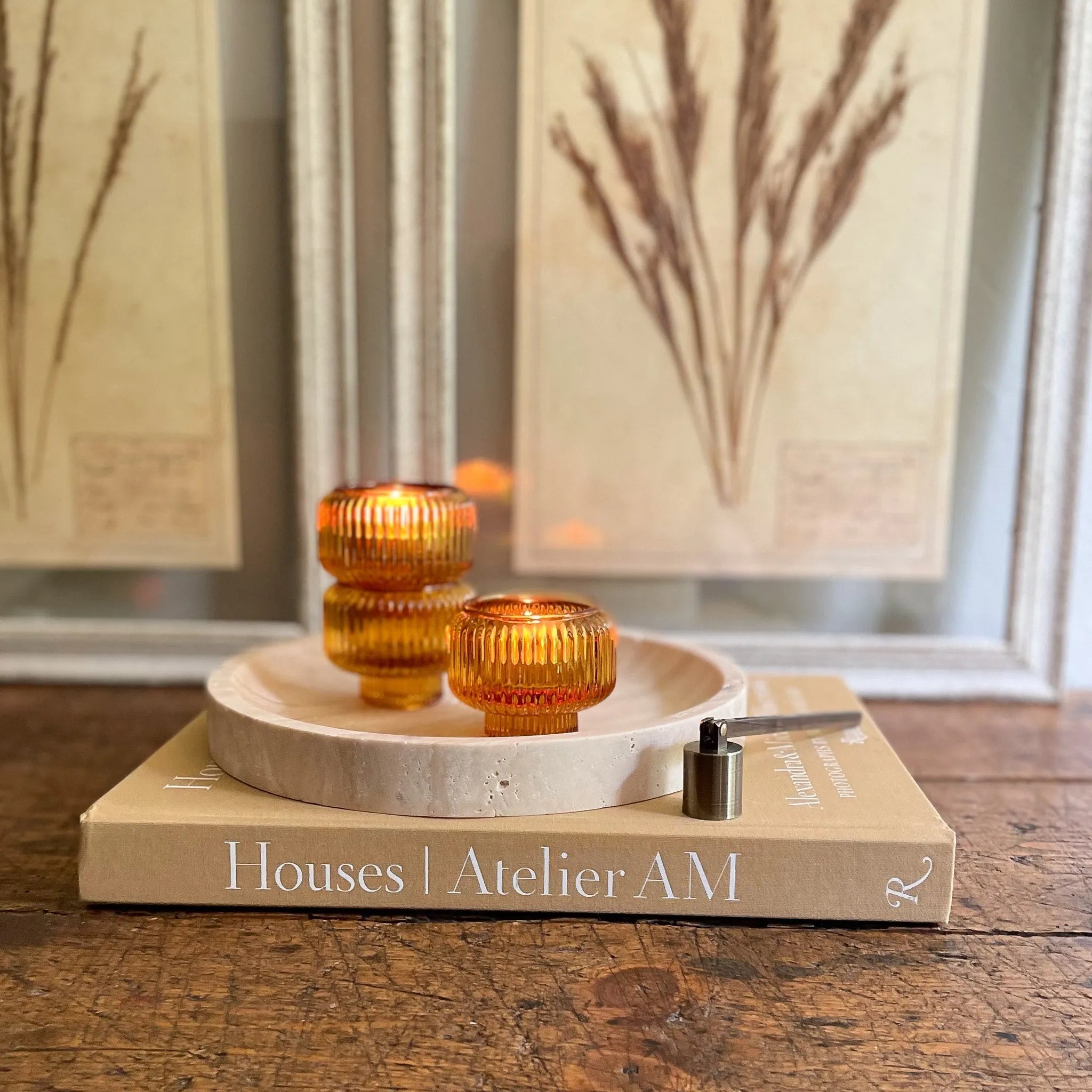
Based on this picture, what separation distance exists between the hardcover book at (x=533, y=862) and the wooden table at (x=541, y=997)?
12 mm

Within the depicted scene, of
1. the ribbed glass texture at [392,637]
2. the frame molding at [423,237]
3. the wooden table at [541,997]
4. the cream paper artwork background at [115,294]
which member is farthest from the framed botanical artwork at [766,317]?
the wooden table at [541,997]

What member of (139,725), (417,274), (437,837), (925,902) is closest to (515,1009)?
(437,837)

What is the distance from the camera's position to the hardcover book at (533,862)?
18.8 inches

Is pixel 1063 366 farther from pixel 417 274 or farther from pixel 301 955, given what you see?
pixel 301 955

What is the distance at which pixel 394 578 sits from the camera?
0.63 metres

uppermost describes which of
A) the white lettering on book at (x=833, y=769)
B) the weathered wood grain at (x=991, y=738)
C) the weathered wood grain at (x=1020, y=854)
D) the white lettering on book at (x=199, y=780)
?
the white lettering on book at (x=833, y=769)

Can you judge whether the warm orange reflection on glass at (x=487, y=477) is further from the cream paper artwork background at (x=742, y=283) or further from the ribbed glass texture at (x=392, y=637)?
the ribbed glass texture at (x=392, y=637)

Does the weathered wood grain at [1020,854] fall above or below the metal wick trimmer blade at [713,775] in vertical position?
below

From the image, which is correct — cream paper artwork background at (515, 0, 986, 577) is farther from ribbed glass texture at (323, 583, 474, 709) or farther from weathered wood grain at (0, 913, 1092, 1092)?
weathered wood grain at (0, 913, 1092, 1092)

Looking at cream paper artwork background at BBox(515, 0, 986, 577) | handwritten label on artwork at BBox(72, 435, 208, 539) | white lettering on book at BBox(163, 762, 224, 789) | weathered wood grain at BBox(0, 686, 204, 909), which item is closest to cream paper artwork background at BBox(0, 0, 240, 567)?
handwritten label on artwork at BBox(72, 435, 208, 539)

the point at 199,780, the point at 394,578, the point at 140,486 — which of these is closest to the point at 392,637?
the point at 394,578

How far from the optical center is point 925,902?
48cm

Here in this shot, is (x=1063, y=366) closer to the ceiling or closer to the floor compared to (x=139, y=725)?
closer to the ceiling

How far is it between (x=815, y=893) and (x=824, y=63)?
682 mm
